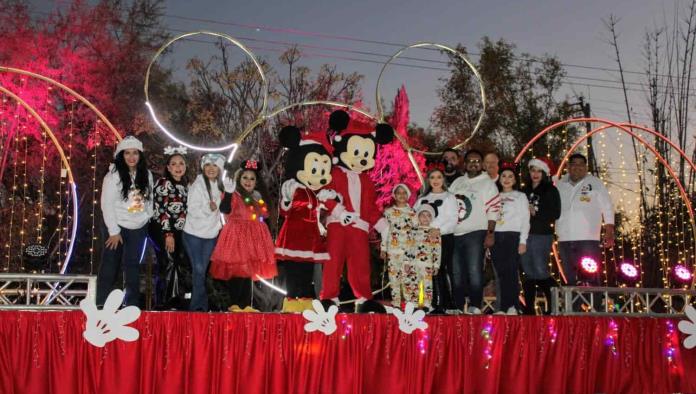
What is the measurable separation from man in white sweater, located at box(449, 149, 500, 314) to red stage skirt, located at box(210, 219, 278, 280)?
1.57 meters

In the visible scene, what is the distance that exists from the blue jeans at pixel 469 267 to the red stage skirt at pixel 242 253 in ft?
5.10

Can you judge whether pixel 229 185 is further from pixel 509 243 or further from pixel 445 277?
pixel 509 243

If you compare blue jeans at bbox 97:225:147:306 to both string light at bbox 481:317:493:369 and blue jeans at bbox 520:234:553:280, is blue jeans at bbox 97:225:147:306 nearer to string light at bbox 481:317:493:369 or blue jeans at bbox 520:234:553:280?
string light at bbox 481:317:493:369

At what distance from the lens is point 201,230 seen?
556 centimetres

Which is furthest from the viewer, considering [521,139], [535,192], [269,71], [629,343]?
[521,139]

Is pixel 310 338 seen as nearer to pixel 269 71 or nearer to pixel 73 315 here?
pixel 73 315

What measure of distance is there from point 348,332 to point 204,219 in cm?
142

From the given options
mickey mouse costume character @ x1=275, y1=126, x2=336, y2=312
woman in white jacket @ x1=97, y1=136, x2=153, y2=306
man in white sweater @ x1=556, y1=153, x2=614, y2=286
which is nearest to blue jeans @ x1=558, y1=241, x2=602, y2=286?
man in white sweater @ x1=556, y1=153, x2=614, y2=286

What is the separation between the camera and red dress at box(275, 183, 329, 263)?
5.81 meters

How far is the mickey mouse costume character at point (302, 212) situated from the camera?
19.1 feet

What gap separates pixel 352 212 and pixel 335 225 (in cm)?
19

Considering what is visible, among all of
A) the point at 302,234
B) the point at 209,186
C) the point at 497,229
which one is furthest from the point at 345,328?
the point at 497,229

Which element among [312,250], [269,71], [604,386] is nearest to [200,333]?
[312,250]

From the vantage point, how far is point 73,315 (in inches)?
190
